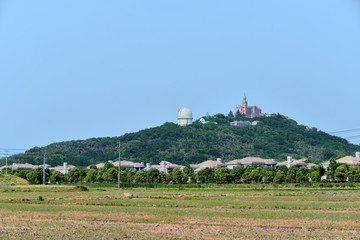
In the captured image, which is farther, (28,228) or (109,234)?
(28,228)

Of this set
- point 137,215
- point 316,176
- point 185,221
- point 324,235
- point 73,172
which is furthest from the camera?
point 73,172

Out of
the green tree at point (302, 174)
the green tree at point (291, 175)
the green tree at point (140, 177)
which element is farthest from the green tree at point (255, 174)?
the green tree at point (140, 177)

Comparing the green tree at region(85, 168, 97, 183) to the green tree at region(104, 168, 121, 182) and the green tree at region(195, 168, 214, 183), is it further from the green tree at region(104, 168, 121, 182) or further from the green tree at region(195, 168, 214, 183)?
the green tree at region(195, 168, 214, 183)

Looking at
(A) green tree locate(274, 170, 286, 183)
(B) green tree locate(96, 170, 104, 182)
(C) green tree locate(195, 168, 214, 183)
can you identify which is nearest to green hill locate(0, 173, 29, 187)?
(B) green tree locate(96, 170, 104, 182)

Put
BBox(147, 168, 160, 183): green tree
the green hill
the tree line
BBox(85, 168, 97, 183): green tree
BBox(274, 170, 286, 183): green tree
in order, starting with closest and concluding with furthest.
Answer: the green hill
BBox(274, 170, 286, 183): green tree
the tree line
BBox(147, 168, 160, 183): green tree
BBox(85, 168, 97, 183): green tree

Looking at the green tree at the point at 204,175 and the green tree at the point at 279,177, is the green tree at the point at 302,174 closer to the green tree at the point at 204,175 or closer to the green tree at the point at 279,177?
the green tree at the point at 279,177

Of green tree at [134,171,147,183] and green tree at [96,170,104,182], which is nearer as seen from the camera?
green tree at [96,170,104,182]

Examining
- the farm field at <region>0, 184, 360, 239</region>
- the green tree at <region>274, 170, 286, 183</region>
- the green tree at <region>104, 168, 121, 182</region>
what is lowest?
the farm field at <region>0, 184, 360, 239</region>

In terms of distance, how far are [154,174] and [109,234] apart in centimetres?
9814

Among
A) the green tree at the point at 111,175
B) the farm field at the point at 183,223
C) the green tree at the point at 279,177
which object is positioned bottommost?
the farm field at the point at 183,223

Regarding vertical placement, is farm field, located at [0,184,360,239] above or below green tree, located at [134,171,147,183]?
below

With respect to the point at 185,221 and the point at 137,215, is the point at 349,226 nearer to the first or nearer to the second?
the point at 185,221

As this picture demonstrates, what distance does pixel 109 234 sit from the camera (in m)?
30.3

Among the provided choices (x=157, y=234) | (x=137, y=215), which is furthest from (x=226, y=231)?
(x=137, y=215)
